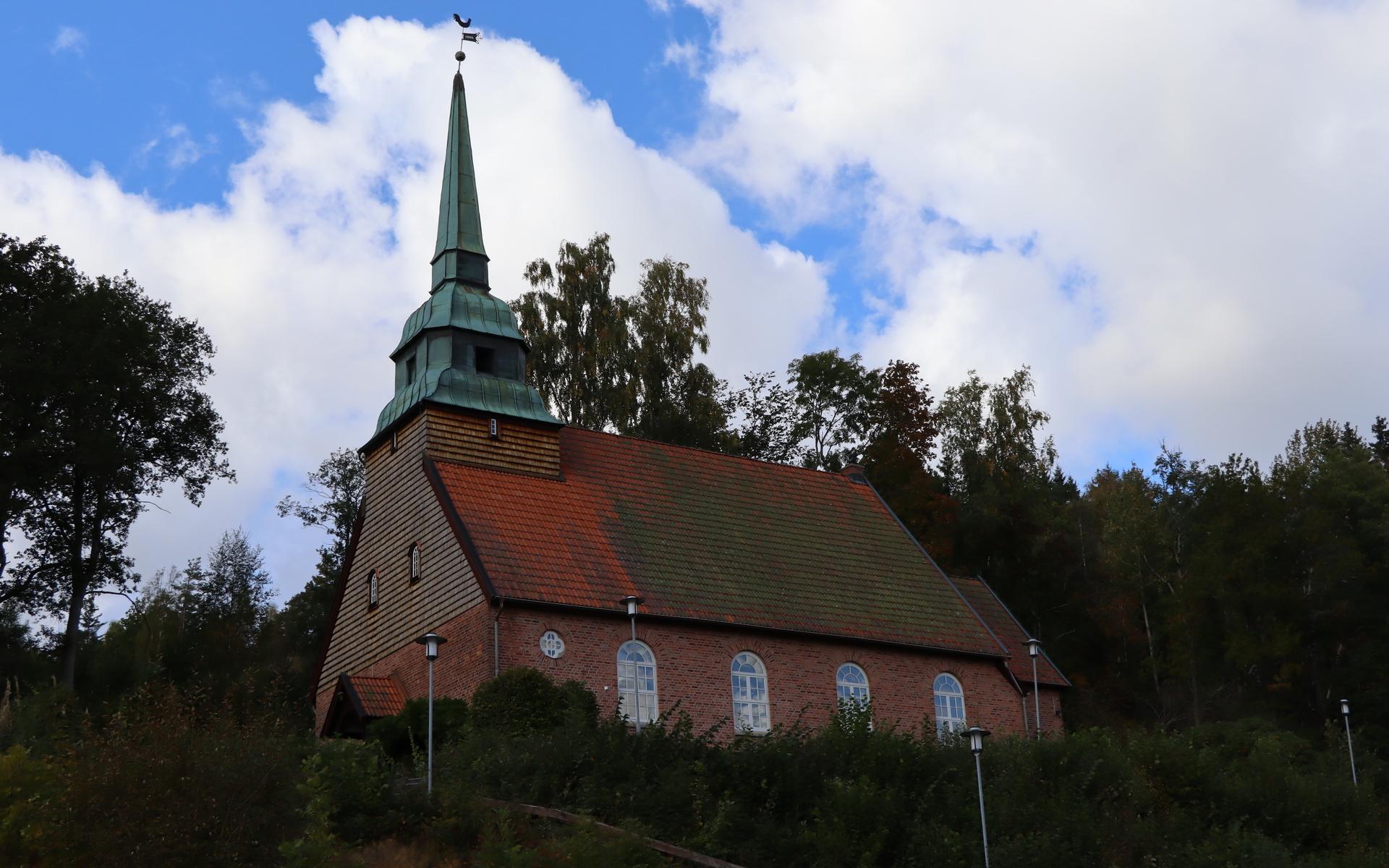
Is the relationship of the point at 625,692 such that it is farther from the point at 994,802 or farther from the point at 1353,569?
the point at 1353,569

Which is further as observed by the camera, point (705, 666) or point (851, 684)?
point (851, 684)

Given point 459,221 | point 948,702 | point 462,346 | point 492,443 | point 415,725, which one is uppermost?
point 459,221

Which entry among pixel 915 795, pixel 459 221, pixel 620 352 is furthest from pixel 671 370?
pixel 915 795

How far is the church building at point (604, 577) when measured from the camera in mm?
29812

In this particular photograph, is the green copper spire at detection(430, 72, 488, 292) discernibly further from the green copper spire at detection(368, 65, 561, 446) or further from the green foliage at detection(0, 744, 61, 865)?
the green foliage at detection(0, 744, 61, 865)

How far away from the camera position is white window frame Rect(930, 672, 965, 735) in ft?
111

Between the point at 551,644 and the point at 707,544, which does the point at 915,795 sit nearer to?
the point at 551,644

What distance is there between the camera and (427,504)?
31.4m

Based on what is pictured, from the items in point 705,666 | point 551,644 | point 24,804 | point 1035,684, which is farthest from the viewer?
point 1035,684

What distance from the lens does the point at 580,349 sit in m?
49.0

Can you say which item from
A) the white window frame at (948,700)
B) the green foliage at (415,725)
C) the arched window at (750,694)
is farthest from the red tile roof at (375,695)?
the white window frame at (948,700)

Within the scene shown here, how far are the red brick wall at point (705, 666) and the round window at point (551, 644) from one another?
0.09 m

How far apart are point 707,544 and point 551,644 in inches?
228

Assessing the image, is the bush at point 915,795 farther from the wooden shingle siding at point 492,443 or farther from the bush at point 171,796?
the wooden shingle siding at point 492,443
